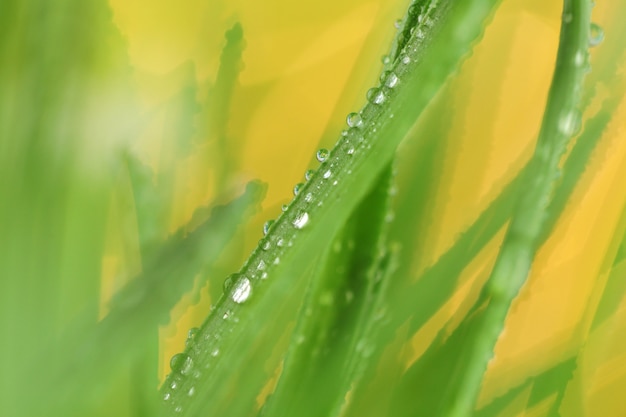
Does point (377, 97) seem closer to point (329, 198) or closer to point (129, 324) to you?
point (329, 198)

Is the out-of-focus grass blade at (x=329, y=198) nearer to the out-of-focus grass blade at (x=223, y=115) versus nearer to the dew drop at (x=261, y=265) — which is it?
the dew drop at (x=261, y=265)

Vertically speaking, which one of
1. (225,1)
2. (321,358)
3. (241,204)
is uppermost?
(225,1)

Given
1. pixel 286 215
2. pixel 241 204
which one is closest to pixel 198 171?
pixel 241 204

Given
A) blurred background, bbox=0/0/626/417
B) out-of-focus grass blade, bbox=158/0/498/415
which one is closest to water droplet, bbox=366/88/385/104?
out-of-focus grass blade, bbox=158/0/498/415

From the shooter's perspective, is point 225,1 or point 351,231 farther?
point 225,1

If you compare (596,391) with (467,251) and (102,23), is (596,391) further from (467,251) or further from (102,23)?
(102,23)

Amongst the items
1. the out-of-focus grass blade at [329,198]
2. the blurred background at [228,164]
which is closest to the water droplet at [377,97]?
the out-of-focus grass blade at [329,198]
